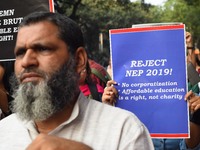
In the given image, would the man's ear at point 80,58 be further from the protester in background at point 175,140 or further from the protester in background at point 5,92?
the protester in background at point 5,92

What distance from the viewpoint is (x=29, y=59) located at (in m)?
1.82

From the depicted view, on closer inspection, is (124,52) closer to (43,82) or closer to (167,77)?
(167,77)

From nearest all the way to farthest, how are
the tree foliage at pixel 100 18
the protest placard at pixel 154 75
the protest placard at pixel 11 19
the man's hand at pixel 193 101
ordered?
the man's hand at pixel 193 101
the protest placard at pixel 154 75
the protest placard at pixel 11 19
the tree foliage at pixel 100 18

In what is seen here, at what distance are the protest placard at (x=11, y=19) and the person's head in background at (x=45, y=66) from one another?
1.40m

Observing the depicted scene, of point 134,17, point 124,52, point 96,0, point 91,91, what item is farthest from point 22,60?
point 134,17

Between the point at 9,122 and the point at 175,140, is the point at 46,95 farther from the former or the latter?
the point at 175,140

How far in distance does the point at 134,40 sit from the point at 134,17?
1203 inches

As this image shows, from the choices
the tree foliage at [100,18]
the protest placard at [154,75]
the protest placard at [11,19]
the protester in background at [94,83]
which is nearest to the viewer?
the protest placard at [154,75]

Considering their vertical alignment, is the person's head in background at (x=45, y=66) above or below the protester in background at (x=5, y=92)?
above

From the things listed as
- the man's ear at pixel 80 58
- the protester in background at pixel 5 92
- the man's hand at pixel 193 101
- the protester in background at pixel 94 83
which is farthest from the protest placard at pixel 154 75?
the man's ear at pixel 80 58

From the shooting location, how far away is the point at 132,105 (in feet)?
10.3

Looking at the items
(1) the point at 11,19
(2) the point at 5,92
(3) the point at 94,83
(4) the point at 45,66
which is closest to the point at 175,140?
(3) the point at 94,83

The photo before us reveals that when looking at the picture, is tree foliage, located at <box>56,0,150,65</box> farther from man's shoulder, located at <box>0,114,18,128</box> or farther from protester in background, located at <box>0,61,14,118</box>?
man's shoulder, located at <box>0,114,18,128</box>

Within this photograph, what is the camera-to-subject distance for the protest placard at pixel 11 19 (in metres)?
3.32
